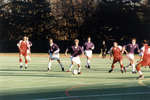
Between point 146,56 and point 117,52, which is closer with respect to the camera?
point 146,56

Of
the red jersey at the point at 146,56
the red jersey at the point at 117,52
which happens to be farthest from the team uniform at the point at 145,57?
the red jersey at the point at 117,52

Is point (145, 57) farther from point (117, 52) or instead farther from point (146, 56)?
point (117, 52)

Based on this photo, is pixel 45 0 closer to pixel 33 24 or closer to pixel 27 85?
pixel 33 24

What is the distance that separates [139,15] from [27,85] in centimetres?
5771

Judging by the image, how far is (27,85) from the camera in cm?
1599

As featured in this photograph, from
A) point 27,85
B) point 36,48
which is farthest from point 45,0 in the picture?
point 27,85

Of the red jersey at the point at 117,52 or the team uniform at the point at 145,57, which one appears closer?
the team uniform at the point at 145,57

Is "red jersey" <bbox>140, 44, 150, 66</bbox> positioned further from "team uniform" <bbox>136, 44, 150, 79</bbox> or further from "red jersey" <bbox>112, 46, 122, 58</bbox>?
"red jersey" <bbox>112, 46, 122, 58</bbox>

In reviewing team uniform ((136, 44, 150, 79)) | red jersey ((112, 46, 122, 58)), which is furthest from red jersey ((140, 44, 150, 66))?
red jersey ((112, 46, 122, 58))

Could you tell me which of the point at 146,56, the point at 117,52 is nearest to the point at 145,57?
the point at 146,56

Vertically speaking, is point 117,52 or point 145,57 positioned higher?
point 145,57

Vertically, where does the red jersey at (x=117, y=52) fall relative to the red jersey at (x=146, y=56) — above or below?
below

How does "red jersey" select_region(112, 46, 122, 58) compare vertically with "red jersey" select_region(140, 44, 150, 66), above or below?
below

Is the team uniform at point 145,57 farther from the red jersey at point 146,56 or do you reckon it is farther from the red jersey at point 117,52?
the red jersey at point 117,52
